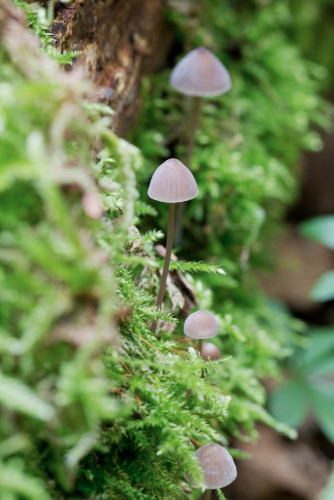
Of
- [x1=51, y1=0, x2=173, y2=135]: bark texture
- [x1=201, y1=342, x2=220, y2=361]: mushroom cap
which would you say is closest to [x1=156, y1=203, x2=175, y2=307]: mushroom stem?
[x1=201, y1=342, x2=220, y2=361]: mushroom cap

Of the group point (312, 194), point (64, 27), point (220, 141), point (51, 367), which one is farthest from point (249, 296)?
point (312, 194)

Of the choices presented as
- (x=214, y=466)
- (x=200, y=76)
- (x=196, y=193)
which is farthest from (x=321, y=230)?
(x=214, y=466)

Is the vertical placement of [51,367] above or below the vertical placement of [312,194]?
above

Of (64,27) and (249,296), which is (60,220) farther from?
(249,296)

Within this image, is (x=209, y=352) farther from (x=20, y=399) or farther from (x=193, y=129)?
(x=193, y=129)

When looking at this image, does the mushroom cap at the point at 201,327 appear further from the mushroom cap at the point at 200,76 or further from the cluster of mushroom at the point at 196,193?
the mushroom cap at the point at 200,76
